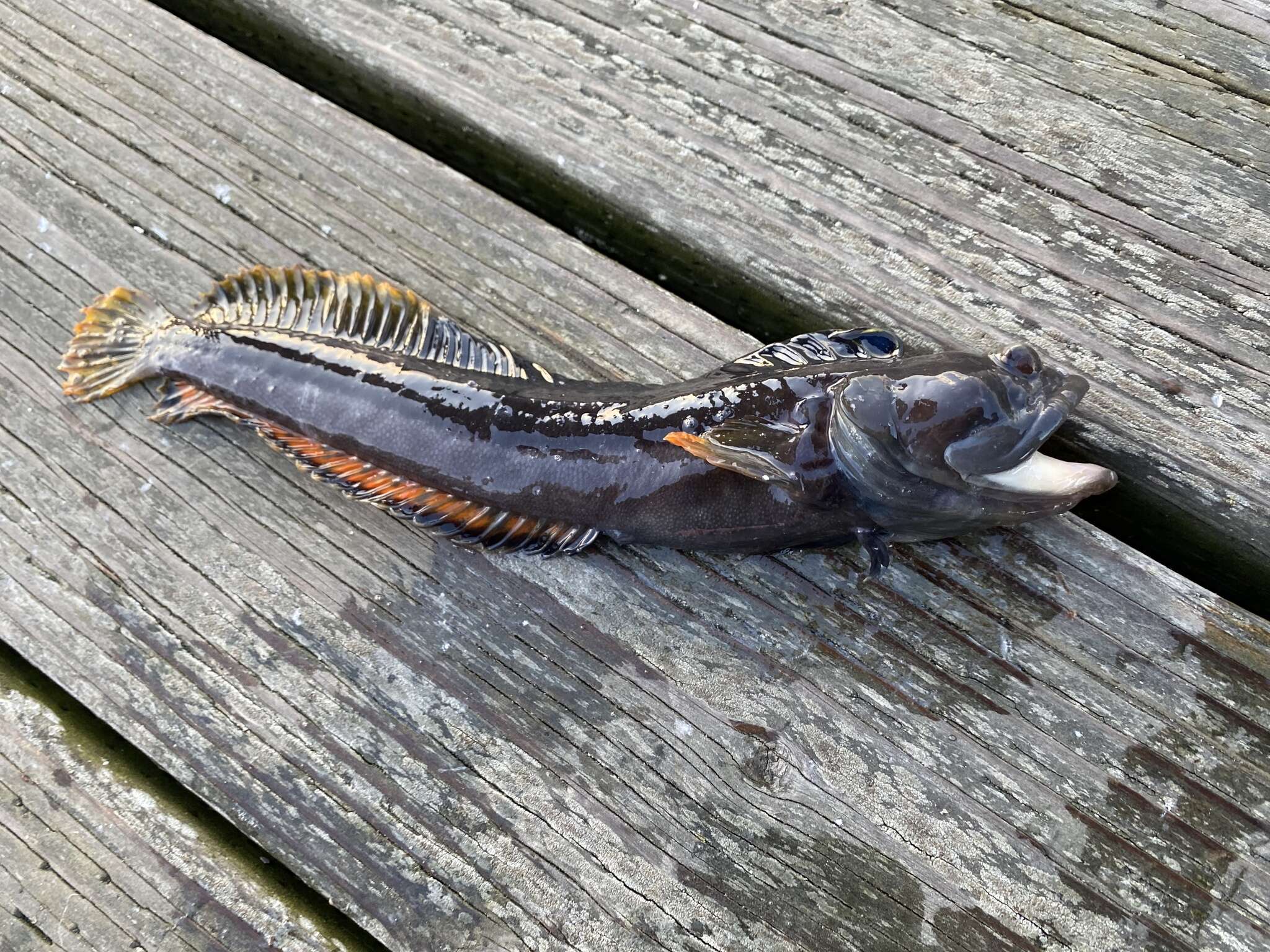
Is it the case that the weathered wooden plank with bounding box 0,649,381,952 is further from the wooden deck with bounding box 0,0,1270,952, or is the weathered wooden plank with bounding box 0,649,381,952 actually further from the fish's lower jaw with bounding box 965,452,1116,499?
the fish's lower jaw with bounding box 965,452,1116,499

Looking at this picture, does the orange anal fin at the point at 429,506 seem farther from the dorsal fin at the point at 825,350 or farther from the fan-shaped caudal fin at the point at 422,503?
the dorsal fin at the point at 825,350

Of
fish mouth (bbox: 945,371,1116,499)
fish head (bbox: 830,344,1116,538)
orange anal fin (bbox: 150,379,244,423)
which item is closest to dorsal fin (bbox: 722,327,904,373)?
fish head (bbox: 830,344,1116,538)

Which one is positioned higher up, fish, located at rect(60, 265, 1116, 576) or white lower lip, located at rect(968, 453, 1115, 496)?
white lower lip, located at rect(968, 453, 1115, 496)

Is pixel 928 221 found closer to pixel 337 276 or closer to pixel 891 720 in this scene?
pixel 891 720

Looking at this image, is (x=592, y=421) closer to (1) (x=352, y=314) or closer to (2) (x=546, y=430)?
(2) (x=546, y=430)

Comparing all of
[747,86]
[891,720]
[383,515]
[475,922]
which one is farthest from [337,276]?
[891,720]

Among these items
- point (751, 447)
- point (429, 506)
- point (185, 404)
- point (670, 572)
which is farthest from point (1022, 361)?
point (185, 404)

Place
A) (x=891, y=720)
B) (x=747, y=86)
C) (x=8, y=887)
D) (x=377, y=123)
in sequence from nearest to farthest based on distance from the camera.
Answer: (x=891, y=720)
(x=8, y=887)
(x=747, y=86)
(x=377, y=123)

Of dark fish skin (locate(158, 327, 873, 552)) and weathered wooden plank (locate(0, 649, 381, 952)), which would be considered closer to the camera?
dark fish skin (locate(158, 327, 873, 552))
